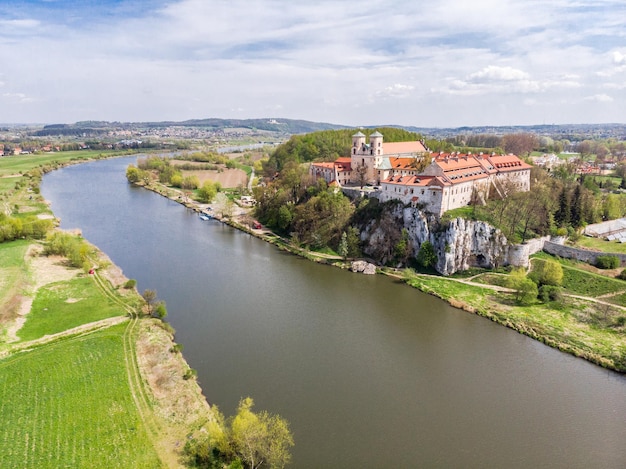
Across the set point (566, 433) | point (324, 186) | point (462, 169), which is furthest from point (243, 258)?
point (566, 433)

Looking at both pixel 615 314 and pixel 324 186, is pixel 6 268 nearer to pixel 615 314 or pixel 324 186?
pixel 324 186

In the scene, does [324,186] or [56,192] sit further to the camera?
[56,192]

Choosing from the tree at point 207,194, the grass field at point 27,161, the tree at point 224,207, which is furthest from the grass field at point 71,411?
the grass field at point 27,161

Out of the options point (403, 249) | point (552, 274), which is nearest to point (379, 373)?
point (403, 249)

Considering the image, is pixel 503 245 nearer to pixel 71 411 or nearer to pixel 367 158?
pixel 367 158

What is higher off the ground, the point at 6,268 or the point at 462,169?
the point at 462,169

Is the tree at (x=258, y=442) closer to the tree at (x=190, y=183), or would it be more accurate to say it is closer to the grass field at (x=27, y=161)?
the tree at (x=190, y=183)

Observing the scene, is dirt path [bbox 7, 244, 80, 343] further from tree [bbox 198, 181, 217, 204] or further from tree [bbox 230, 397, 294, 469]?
tree [bbox 198, 181, 217, 204]
